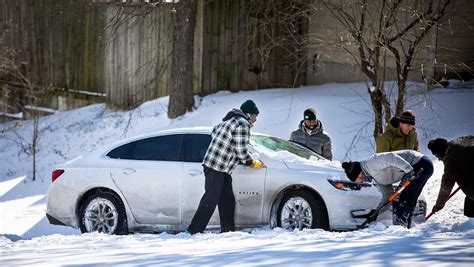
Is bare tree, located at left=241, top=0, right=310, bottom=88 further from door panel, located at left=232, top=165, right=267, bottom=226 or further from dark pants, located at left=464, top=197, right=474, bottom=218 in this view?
dark pants, located at left=464, top=197, right=474, bottom=218

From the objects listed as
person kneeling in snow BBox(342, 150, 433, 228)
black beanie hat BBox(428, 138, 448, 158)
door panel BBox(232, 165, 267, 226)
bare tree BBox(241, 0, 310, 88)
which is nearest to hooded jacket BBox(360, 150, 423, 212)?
person kneeling in snow BBox(342, 150, 433, 228)

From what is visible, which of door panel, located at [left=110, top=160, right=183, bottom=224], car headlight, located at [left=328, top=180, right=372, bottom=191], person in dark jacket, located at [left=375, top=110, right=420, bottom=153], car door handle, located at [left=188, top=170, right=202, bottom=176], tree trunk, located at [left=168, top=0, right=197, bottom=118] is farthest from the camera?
tree trunk, located at [left=168, top=0, right=197, bottom=118]

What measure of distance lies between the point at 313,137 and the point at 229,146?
242cm

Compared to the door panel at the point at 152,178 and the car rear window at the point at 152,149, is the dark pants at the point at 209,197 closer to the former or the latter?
the door panel at the point at 152,178

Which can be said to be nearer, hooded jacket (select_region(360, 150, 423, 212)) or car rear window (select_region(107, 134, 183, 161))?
hooded jacket (select_region(360, 150, 423, 212))

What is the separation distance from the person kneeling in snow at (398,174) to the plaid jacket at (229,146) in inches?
47.3

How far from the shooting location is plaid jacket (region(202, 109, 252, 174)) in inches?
413

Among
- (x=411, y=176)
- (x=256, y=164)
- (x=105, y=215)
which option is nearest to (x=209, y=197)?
(x=256, y=164)

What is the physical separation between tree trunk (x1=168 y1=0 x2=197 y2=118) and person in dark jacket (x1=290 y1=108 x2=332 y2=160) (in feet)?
20.4

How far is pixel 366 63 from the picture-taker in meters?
14.1

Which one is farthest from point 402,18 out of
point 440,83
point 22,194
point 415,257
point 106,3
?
point 415,257

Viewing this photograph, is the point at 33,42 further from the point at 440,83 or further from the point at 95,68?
the point at 440,83

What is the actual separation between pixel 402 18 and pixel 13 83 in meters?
11.5

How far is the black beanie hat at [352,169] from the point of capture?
1020 centimetres
